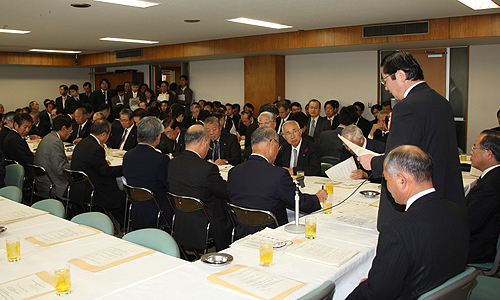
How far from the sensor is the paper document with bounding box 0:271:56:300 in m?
1.91

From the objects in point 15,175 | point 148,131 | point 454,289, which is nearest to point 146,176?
point 148,131

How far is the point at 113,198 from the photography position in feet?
17.0

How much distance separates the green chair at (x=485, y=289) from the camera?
251 cm

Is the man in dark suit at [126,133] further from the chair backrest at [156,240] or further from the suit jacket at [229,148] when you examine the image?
the chair backrest at [156,240]

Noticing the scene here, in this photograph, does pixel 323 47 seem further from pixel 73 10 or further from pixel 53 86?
pixel 53 86

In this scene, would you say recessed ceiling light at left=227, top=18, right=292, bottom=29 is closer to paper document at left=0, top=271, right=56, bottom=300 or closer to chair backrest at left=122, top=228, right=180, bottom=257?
chair backrest at left=122, top=228, right=180, bottom=257

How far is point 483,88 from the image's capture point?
8.76 metres

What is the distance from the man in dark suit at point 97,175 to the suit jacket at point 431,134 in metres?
3.58

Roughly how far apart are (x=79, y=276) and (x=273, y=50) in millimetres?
8133

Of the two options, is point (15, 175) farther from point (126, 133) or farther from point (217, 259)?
point (217, 259)

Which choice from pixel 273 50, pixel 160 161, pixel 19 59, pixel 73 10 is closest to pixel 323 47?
pixel 273 50

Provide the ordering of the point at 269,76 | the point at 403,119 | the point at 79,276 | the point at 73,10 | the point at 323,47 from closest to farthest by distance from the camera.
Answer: the point at 79,276
the point at 403,119
the point at 73,10
the point at 323,47
the point at 269,76

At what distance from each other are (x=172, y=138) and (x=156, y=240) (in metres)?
4.21

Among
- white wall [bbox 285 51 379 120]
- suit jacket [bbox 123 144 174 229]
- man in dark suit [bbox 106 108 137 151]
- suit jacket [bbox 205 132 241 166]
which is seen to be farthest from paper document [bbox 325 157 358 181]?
white wall [bbox 285 51 379 120]
